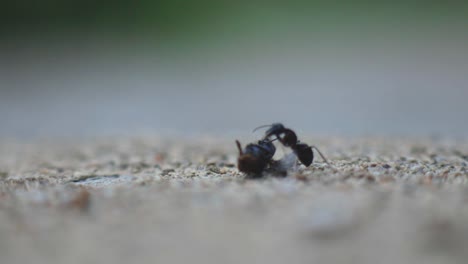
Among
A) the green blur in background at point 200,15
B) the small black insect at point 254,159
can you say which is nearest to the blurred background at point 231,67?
the green blur in background at point 200,15

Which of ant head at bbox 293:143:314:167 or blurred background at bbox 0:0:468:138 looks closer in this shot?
ant head at bbox 293:143:314:167

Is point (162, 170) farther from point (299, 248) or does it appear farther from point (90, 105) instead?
point (90, 105)

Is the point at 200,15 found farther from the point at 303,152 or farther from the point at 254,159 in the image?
the point at 254,159

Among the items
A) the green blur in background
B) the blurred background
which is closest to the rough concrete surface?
the blurred background

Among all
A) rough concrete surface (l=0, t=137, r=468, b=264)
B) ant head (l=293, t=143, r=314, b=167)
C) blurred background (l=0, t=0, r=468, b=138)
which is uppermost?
blurred background (l=0, t=0, r=468, b=138)

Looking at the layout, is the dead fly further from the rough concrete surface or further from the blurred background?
the blurred background

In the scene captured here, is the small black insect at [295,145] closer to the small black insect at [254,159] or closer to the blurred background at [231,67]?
the small black insect at [254,159]

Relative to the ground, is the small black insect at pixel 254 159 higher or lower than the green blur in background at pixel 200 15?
lower
